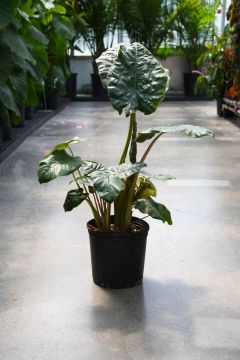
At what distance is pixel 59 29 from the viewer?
6.71 meters

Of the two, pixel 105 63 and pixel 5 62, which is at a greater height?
pixel 105 63

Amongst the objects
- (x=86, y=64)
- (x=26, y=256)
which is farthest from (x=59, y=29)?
(x=86, y=64)

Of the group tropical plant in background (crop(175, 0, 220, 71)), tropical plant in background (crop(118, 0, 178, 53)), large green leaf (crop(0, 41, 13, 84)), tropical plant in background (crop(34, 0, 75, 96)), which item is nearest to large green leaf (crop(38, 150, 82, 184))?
large green leaf (crop(0, 41, 13, 84))

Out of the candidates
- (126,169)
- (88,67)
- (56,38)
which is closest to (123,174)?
(126,169)

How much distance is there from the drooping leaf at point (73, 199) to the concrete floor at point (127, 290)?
22cm

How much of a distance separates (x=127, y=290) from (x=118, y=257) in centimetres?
14

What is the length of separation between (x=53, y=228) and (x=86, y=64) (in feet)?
32.8

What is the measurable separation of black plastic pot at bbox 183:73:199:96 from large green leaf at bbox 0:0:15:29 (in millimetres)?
7828

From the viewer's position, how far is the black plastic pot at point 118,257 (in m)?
2.44

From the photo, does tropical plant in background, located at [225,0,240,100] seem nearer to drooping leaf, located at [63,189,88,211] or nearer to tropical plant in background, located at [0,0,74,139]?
tropical plant in background, located at [0,0,74,139]

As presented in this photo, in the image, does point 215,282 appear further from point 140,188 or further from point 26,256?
point 26,256

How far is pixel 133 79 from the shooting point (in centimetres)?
237

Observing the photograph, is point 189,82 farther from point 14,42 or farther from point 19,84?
point 14,42

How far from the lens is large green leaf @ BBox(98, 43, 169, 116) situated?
2326mm
